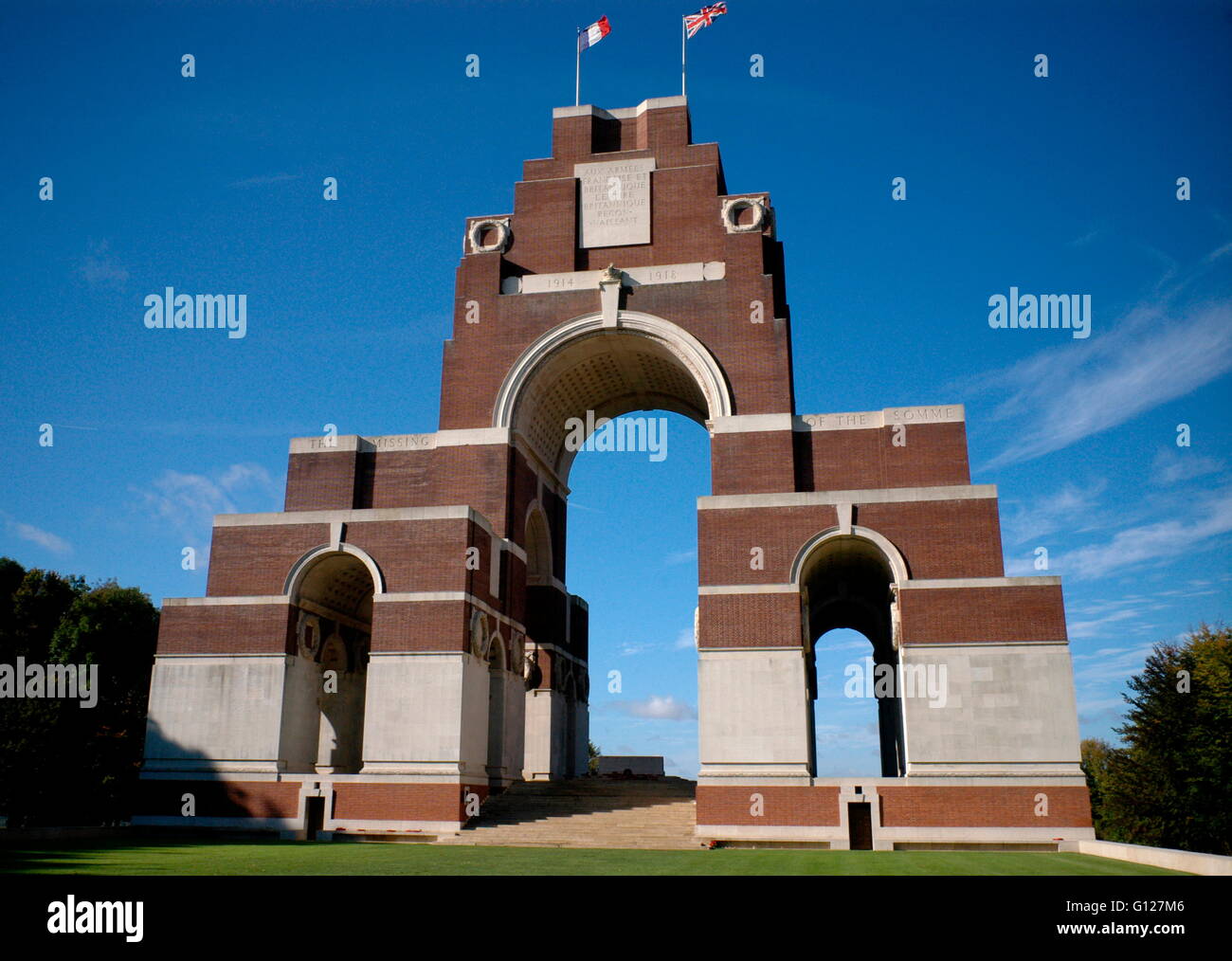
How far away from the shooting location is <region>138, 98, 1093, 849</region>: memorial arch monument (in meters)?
27.4

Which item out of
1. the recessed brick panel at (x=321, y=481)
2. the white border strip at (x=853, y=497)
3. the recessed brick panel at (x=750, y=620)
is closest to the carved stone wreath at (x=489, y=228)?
the recessed brick panel at (x=321, y=481)

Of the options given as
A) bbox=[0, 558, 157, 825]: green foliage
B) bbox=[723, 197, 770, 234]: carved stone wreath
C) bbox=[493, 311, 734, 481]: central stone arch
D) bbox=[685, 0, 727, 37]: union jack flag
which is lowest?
bbox=[0, 558, 157, 825]: green foliage

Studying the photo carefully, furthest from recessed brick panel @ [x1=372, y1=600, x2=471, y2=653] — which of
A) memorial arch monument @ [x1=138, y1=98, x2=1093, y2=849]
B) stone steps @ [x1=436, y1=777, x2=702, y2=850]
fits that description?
stone steps @ [x1=436, y1=777, x2=702, y2=850]

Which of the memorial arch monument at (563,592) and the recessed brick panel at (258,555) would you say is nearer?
the memorial arch monument at (563,592)

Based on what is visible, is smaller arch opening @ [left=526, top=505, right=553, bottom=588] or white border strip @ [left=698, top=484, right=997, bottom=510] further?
smaller arch opening @ [left=526, top=505, right=553, bottom=588]

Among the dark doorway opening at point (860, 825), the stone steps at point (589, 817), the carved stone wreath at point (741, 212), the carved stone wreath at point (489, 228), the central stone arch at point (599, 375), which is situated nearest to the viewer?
the stone steps at point (589, 817)

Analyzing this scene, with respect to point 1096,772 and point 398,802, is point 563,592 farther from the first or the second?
point 1096,772

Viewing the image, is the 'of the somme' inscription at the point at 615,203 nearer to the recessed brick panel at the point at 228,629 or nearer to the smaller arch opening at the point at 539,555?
the smaller arch opening at the point at 539,555

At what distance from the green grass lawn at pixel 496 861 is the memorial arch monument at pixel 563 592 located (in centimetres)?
289

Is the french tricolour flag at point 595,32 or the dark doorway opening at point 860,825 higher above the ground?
the french tricolour flag at point 595,32

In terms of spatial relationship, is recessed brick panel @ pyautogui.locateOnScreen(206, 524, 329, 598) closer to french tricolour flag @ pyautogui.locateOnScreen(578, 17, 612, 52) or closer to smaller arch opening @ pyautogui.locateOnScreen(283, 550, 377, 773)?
smaller arch opening @ pyautogui.locateOnScreen(283, 550, 377, 773)

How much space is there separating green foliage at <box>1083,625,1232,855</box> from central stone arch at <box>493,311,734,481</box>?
21812 mm

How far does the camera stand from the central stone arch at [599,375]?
112 feet

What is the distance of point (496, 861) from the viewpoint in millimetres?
19875
